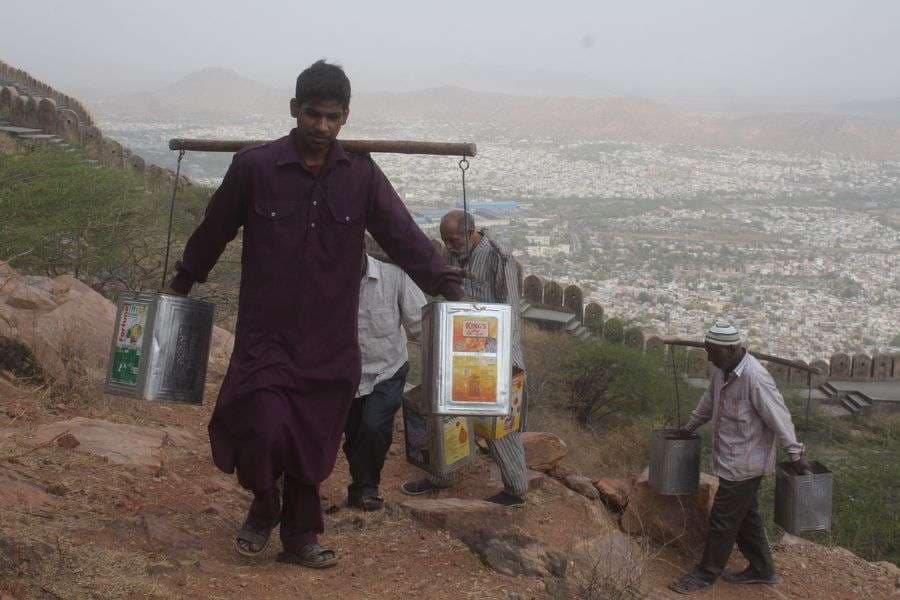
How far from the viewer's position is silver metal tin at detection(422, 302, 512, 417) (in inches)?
136

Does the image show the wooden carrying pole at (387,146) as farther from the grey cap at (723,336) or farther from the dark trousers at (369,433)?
the grey cap at (723,336)

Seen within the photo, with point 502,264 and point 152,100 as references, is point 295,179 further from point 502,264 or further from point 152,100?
point 152,100

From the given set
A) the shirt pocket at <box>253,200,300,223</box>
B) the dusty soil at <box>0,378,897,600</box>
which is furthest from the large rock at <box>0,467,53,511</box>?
the shirt pocket at <box>253,200,300,223</box>

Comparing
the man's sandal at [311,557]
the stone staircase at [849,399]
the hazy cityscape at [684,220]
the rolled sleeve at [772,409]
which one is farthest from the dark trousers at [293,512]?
the hazy cityscape at [684,220]

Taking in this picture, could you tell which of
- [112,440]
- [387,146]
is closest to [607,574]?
[387,146]

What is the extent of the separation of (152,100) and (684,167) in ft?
150

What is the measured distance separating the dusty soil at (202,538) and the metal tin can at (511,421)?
370 mm

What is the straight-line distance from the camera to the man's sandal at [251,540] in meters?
3.65

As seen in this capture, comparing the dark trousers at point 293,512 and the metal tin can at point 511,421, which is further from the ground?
the metal tin can at point 511,421

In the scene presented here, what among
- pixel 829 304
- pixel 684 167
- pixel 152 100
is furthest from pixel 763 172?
pixel 152 100

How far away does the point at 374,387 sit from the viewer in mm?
4680

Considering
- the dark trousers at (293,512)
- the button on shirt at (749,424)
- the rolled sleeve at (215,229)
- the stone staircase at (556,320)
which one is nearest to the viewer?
the rolled sleeve at (215,229)

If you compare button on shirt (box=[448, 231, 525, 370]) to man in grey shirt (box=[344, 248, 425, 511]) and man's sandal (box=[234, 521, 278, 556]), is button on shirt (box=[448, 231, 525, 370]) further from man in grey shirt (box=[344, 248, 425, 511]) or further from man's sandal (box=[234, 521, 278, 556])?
man's sandal (box=[234, 521, 278, 556])

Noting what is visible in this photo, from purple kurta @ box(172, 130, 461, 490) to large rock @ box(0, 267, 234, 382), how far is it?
274 centimetres
